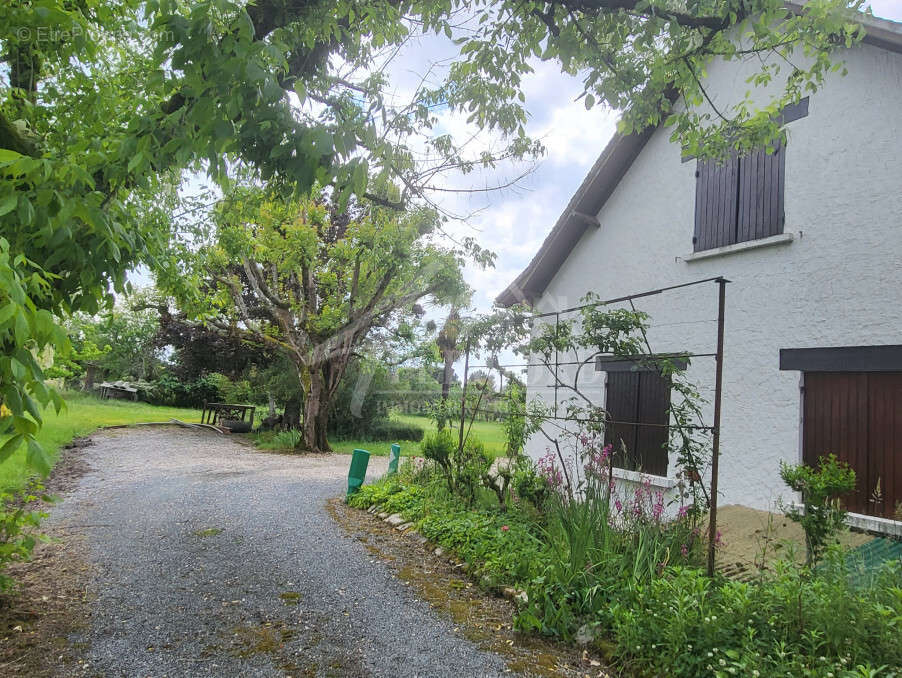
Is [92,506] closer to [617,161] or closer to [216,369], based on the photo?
[617,161]

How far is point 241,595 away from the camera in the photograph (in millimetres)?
4402

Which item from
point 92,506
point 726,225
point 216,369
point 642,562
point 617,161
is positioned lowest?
point 92,506

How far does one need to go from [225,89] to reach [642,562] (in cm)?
408

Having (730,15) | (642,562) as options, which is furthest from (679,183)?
(642,562)

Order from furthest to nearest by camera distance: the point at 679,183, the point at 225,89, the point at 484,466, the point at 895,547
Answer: the point at 679,183 → the point at 484,466 → the point at 895,547 → the point at 225,89

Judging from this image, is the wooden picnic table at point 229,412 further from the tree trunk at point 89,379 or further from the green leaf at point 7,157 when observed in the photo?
the green leaf at point 7,157

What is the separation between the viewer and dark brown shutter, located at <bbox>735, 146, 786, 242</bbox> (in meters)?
6.43

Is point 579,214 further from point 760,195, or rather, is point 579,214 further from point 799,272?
Result: point 799,272

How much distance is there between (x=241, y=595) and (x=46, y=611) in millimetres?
1309

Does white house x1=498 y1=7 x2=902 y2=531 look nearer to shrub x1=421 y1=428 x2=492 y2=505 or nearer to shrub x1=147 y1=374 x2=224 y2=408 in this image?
shrub x1=421 y1=428 x2=492 y2=505

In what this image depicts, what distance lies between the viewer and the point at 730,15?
4.02 metres

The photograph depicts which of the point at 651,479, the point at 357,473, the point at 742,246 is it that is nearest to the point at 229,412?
the point at 357,473

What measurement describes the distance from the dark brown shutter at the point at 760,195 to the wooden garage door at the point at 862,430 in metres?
1.87

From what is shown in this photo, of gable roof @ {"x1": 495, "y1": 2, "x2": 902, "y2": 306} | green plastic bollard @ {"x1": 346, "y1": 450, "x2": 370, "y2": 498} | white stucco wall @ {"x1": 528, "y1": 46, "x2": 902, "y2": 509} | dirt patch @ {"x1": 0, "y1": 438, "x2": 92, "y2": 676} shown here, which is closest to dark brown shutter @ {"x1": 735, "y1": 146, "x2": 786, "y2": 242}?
white stucco wall @ {"x1": 528, "y1": 46, "x2": 902, "y2": 509}
